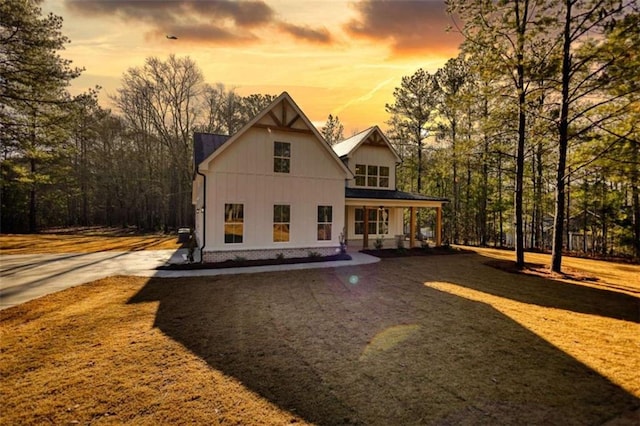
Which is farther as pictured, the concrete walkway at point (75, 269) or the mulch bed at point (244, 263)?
the mulch bed at point (244, 263)

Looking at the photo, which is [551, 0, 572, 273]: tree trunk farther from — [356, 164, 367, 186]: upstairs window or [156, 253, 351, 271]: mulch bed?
[356, 164, 367, 186]: upstairs window

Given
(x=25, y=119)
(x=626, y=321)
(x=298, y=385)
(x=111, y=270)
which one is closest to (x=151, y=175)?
(x=25, y=119)

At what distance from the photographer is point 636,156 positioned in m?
11.9

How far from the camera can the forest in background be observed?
10883 mm

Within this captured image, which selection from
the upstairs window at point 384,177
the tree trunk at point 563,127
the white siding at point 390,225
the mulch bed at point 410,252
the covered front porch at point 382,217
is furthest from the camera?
the upstairs window at point 384,177

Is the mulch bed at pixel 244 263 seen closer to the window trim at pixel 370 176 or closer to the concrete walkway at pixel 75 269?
the concrete walkway at pixel 75 269

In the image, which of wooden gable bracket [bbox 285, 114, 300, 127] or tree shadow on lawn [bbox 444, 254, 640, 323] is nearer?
tree shadow on lawn [bbox 444, 254, 640, 323]

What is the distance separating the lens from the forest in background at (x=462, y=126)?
10.9m

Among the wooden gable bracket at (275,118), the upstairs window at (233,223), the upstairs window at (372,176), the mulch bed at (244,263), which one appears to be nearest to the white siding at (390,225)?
the upstairs window at (372,176)

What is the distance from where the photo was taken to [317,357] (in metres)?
4.61

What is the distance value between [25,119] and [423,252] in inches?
1038

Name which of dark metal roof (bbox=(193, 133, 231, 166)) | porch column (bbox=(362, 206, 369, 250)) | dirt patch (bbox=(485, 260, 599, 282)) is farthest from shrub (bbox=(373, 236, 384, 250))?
dark metal roof (bbox=(193, 133, 231, 166))

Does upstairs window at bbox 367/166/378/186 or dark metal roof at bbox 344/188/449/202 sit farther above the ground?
upstairs window at bbox 367/166/378/186

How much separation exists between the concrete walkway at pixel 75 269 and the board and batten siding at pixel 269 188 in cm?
154
